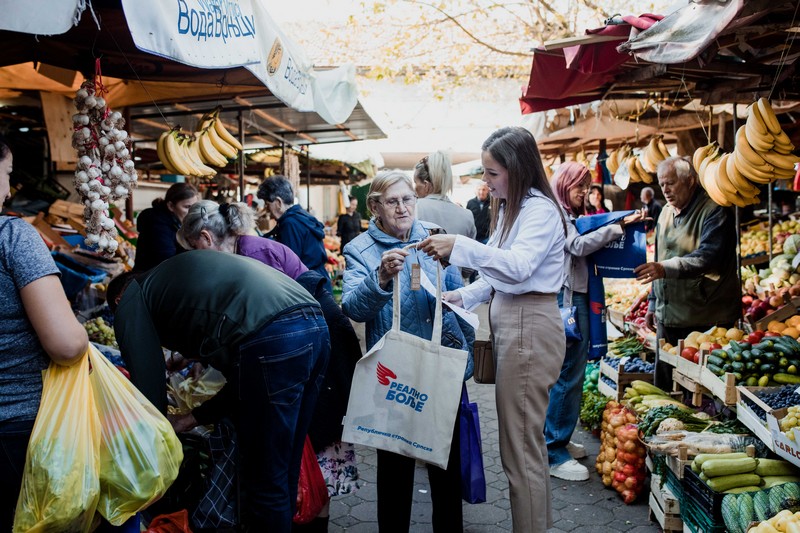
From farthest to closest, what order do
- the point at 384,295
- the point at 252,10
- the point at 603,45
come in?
1. the point at 603,45
2. the point at 252,10
3. the point at 384,295

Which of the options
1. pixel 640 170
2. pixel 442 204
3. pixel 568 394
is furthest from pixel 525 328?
pixel 640 170

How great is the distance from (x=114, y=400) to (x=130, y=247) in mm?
5291

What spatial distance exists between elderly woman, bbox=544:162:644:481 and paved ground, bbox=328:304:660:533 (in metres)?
0.15

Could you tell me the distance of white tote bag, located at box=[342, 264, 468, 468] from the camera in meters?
2.93

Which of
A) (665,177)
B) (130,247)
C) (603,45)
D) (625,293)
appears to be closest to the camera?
(603,45)

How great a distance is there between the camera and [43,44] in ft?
13.5

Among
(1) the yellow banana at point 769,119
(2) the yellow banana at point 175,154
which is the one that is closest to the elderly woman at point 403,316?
(1) the yellow banana at point 769,119

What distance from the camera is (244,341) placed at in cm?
274

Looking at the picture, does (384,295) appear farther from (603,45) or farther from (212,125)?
(212,125)

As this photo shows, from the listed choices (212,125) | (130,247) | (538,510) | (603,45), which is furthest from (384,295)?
(130,247)

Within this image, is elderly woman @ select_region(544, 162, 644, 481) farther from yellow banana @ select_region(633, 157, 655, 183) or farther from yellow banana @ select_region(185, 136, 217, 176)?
yellow banana @ select_region(633, 157, 655, 183)

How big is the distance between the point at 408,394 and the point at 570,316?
156 centimetres

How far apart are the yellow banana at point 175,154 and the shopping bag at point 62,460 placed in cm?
343

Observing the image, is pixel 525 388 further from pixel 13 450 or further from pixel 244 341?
pixel 13 450
